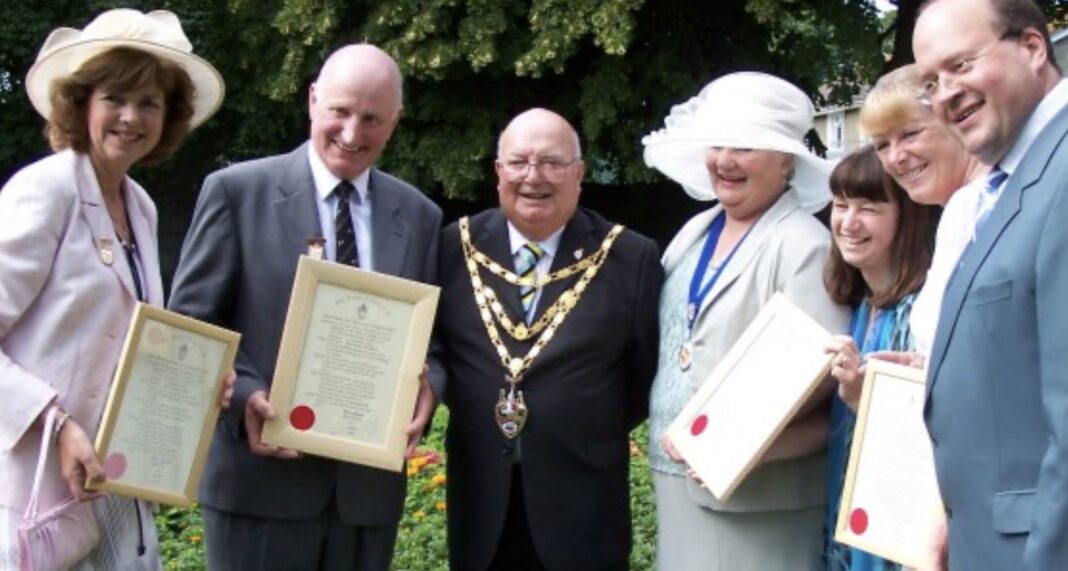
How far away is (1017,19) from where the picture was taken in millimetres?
3025

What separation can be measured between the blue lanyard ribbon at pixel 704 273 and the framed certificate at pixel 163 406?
1.43 m

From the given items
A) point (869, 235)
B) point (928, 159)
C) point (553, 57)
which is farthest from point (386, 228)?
point (553, 57)

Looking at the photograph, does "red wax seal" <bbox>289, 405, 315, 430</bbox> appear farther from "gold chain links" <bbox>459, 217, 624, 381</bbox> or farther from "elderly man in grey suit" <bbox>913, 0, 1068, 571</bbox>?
"elderly man in grey suit" <bbox>913, 0, 1068, 571</bbox>

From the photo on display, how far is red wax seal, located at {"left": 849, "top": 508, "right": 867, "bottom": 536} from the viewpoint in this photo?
3830 mm

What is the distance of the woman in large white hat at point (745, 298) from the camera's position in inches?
169

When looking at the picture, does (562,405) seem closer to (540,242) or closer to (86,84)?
(540,242)

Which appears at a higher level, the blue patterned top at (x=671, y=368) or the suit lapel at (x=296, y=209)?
the suit lapel at (x=296, y=209)

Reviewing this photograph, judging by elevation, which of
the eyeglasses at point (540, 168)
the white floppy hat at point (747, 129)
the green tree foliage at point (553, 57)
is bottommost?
the eyeglasses at point (540, 168)

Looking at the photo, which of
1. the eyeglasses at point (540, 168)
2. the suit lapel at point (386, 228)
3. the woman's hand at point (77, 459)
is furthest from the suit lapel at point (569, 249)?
the woman's hand at point (77, 459)

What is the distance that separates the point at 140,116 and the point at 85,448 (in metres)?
0.94

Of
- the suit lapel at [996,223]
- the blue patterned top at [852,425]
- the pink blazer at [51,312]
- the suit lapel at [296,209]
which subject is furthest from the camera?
the suit lapel at [296,209]

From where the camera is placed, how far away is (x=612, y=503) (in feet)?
15.1

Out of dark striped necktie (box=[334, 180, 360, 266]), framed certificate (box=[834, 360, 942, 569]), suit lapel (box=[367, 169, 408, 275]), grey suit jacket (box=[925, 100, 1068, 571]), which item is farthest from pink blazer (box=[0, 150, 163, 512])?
grey suit jacket (box=[925, 100, 1068, 571])

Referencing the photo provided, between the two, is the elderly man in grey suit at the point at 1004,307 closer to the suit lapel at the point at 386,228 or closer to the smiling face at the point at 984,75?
the smiling face at the point at 984,75
